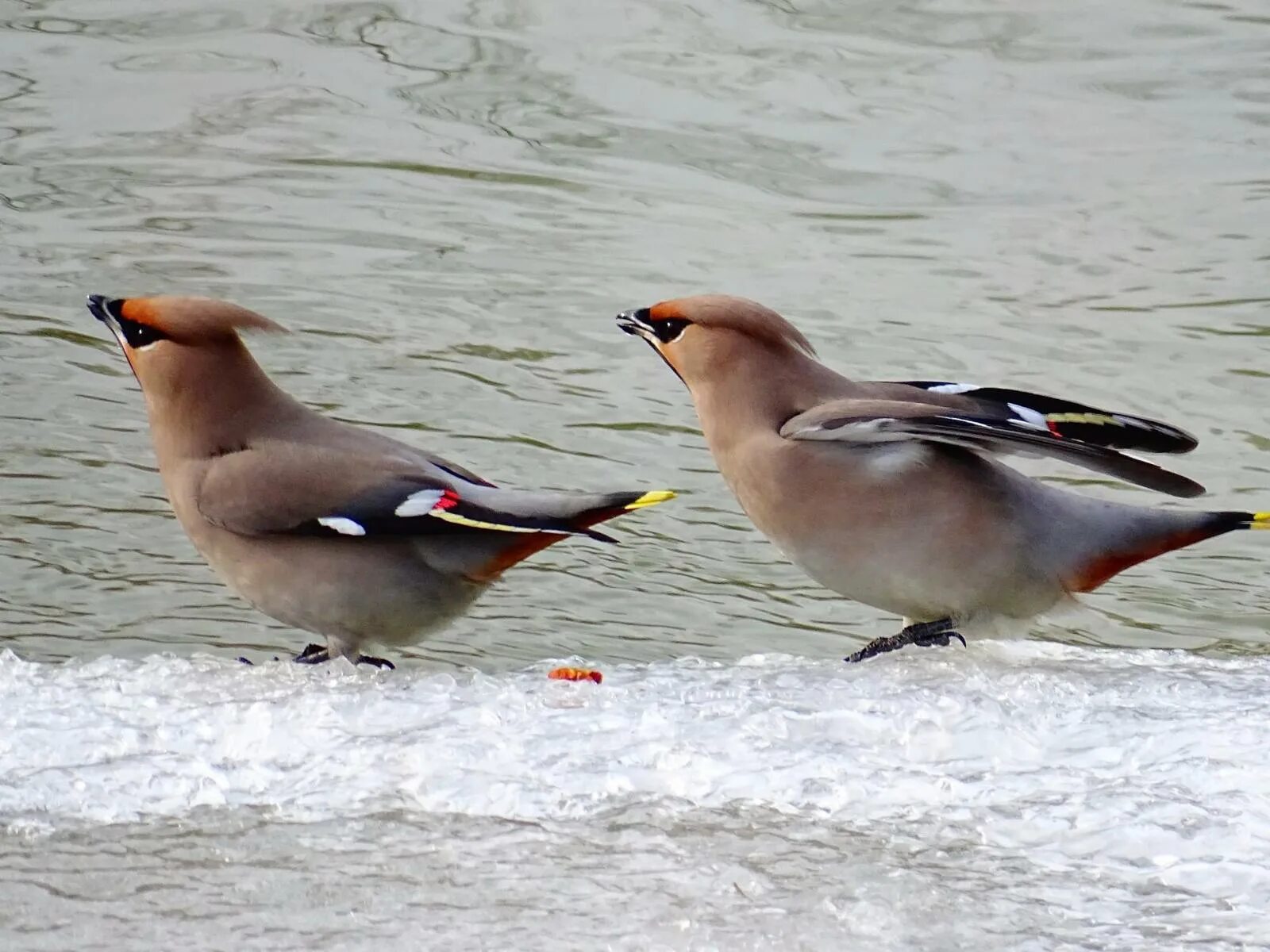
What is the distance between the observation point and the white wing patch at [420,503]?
3945mm

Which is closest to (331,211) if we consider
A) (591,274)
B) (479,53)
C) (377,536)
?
(591,274)

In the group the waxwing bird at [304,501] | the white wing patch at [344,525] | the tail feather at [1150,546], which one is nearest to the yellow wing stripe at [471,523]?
the waxwing bird at [304,501]

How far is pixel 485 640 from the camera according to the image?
15.9ft

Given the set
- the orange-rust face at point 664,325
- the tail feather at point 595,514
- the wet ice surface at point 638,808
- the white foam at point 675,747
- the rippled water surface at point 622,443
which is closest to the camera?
the wet ice surface at point 638,808

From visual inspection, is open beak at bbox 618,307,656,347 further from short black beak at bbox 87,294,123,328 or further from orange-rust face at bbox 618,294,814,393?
short black beak at bbox 87,294,123,328

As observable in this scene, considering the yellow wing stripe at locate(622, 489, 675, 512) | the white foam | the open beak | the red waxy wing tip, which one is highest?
the open beak

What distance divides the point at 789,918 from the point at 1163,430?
1.76m

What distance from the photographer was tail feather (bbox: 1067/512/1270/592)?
4.09 metres

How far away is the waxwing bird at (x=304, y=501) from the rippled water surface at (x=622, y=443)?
17 centimetres

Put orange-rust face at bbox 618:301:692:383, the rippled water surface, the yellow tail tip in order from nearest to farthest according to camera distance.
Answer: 1. the rippled water surface
2. the yellow tail tip
3. orange-rust face at bbox 618:301:692:383

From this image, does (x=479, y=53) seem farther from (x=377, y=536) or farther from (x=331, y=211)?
(x=377, y=536)

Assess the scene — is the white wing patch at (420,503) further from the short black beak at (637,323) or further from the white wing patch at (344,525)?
the short black beak at (637,323)

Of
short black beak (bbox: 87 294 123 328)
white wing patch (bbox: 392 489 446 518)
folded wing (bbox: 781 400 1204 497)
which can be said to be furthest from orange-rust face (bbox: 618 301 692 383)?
short black beak (bbox: 87 294 123 328)

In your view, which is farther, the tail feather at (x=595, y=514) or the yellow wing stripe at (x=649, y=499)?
the tail feather at (x=595, y=514)
